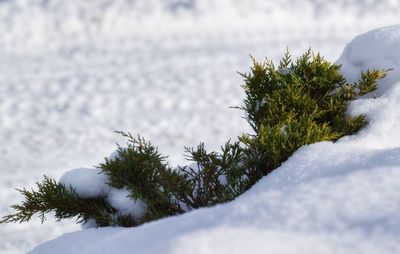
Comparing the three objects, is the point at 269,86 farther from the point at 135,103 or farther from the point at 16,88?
the point at 16,88

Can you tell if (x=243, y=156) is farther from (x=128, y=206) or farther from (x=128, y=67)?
(x=128, y=67)

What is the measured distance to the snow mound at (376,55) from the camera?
9.89 feet

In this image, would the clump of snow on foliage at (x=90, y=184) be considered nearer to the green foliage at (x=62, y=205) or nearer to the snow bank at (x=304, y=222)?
the green foliage at (x=62, y=205)

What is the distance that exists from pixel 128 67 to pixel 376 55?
572cm

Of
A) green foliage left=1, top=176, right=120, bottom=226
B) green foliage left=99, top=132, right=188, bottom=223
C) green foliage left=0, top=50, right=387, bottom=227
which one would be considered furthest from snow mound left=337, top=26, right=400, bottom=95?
green foliage left=1, top=176, right=120, bottom=226

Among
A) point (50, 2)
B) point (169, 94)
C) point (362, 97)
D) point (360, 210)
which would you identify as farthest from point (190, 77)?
point (360, 210)

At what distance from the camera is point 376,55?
10.2 feet

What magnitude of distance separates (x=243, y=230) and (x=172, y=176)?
3.79 feet

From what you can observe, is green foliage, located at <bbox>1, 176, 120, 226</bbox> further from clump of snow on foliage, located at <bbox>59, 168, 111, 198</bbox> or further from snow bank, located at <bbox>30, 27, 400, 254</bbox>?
snow bank, located at <bbox>30, 27, 400, 254</bbox>

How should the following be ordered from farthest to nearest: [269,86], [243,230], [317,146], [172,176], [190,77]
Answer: [190,77]
[269,86]
[172,176]
[317,146]
[243,230]

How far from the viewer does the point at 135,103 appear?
7.48 metres

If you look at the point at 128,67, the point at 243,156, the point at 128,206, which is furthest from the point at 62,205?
the point at 128,67

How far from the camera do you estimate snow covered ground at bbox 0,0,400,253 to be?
645 cm

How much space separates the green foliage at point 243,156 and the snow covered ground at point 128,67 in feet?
0.73
